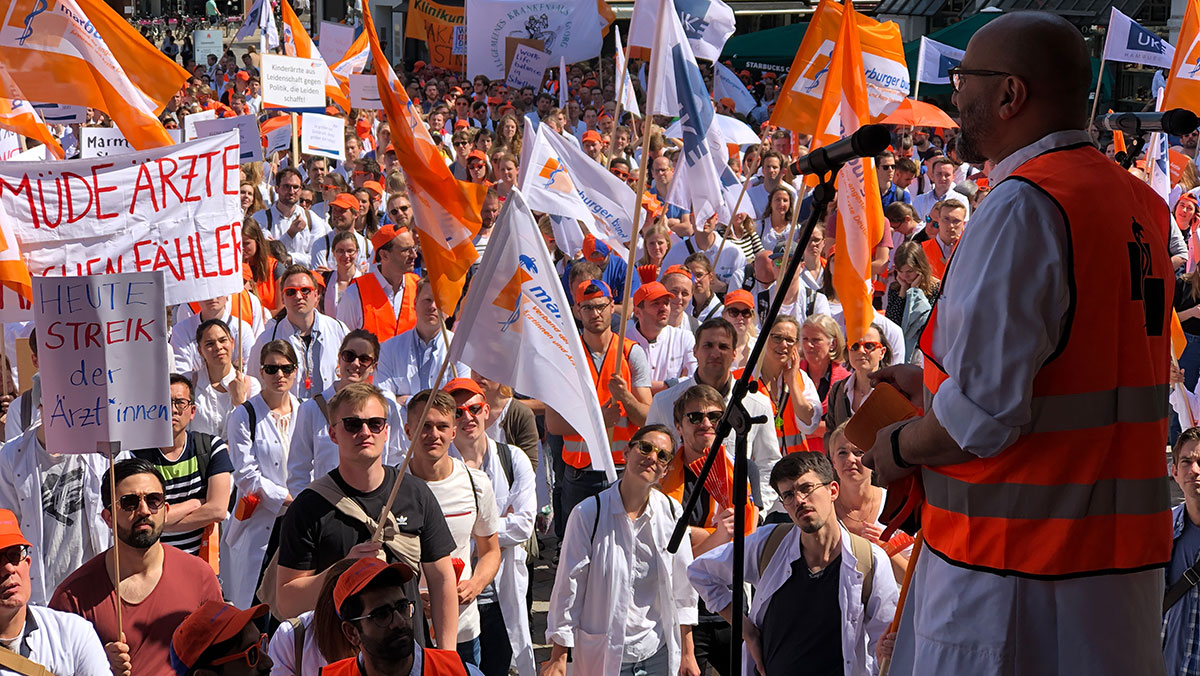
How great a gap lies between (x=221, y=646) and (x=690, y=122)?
6324 millimetres

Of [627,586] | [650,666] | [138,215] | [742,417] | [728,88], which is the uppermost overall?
[742,417]

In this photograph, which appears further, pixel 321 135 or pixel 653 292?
pixel 321 135

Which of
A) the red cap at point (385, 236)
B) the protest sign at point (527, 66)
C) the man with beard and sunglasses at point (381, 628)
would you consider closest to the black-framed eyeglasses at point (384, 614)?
the man with beard and sunglasses at point (381, 628)

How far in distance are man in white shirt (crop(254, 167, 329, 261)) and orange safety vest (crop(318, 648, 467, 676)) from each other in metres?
8.27

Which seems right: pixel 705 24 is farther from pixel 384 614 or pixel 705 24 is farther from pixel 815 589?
pixel 384 614

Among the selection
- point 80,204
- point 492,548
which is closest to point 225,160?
point 80,204

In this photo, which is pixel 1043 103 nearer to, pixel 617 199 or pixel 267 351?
pixel 267 351

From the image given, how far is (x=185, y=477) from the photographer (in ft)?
20.6

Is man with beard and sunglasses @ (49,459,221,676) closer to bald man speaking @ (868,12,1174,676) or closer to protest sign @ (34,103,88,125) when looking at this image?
bald man speaking @ (868,12,1174,676)

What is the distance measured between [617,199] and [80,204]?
3.92 meters

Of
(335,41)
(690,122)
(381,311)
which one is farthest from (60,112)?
(335,41)

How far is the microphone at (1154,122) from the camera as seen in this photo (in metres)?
3.08

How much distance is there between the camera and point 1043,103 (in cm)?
257

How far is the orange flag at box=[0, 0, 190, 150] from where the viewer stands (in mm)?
7637
